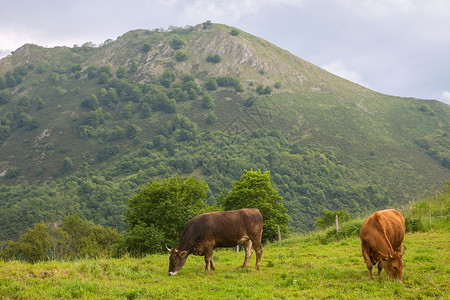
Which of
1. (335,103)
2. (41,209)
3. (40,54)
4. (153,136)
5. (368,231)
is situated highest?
(40,54)

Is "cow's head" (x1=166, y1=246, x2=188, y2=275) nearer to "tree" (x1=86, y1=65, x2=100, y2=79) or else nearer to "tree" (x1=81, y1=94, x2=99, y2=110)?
"tree" (x1=81, y1=94, x2=99, y2=110)

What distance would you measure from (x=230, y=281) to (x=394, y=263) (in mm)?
4977

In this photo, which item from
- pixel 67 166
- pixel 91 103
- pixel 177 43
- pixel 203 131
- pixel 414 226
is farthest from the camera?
pixel 177 43

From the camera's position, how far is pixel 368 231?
9836 mm

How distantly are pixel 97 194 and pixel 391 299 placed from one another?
91.1 m

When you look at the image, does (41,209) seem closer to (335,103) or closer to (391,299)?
(391,299)

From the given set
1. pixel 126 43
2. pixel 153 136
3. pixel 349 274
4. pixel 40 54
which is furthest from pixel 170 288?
pixel 40 54

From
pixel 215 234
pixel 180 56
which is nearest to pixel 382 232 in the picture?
pixel 215 234

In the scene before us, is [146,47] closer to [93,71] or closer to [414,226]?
[93,71]

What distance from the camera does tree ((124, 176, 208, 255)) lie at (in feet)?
61.5

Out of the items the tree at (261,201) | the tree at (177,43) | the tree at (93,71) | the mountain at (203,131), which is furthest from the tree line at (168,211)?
the tree at (177,43)

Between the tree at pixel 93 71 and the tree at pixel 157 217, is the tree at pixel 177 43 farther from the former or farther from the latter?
the tree at pixel 157 217

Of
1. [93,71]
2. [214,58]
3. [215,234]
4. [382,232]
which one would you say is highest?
[214,58]

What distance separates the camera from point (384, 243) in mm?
9336
